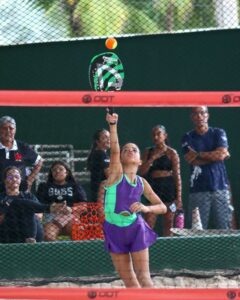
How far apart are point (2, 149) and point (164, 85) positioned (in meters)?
2.04

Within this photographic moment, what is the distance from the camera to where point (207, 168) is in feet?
33.2

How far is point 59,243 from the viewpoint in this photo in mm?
9852

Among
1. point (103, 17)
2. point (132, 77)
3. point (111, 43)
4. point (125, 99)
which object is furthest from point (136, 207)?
point (103, 17)

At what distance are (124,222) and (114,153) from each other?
22.0 inches

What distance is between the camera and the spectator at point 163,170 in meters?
10.1

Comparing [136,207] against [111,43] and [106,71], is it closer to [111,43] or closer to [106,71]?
[106,71]

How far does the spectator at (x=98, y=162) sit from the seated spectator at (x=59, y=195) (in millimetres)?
174

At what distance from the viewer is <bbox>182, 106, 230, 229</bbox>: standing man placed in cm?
1007

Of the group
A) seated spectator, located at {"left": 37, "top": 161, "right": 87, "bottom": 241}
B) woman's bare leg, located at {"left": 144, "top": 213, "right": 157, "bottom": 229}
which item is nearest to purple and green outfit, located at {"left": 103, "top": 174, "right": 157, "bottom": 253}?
seated spectator, located at {"left": 37, "top": 161, "right": 87, "bottom": 241}

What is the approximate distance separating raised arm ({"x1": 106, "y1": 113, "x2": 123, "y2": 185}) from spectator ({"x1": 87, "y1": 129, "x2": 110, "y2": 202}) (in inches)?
86.0

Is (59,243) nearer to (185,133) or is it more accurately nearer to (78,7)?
(185,133)

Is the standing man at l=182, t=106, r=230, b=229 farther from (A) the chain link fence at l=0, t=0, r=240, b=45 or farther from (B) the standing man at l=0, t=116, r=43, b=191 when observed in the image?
(A) the chain link fence at l=0, t=0, r=240, b=45

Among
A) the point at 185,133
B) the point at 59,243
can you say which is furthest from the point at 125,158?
the point at 185,133

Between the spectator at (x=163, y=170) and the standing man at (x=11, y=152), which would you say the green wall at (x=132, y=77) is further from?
the standing man at (x=11, y=152)
